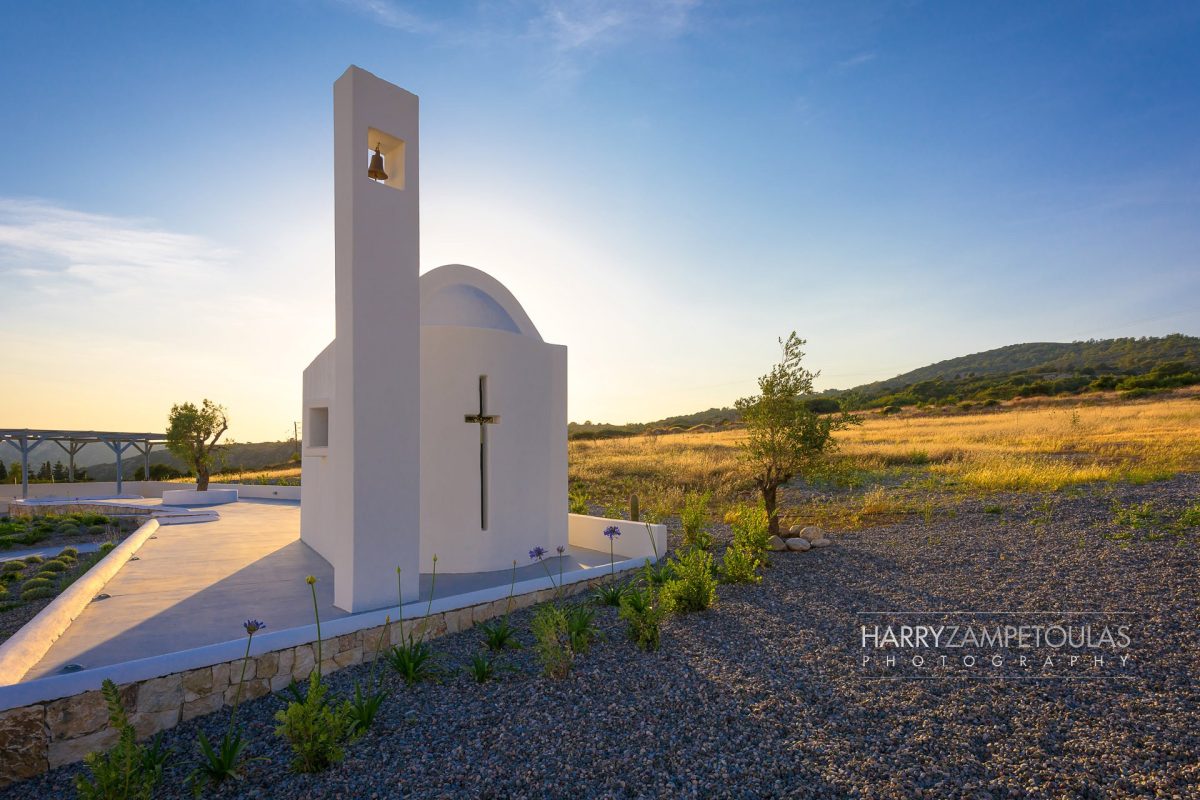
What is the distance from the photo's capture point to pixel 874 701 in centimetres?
445

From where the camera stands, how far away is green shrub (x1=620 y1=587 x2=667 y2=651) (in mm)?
5574

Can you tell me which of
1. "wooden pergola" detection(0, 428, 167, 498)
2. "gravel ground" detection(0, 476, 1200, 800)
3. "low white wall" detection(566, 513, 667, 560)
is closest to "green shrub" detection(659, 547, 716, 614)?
"gravel ground" detection(0, 476, 1200, 800)

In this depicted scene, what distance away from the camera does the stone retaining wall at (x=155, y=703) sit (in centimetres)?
382

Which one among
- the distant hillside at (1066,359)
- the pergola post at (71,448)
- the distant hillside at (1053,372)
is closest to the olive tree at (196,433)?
the pergola post at (71,448)

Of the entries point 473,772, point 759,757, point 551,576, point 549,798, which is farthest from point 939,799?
point 551,576

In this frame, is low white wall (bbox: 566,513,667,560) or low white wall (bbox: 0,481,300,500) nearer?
low white wall (bbox: 566,513,667,560)

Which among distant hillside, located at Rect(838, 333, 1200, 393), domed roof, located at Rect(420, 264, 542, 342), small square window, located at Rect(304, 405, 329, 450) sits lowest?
small square window, located at Rect(304, 405, 329, 450)

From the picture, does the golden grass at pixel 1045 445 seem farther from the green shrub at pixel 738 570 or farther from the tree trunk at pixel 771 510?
the green shrub at pixel 738 570

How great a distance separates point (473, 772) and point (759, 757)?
175 centimetres

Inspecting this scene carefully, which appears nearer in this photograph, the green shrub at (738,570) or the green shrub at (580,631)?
the green shrub at (580,631)

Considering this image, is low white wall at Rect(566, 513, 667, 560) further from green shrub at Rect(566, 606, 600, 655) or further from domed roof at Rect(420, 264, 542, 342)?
domed roof at Rect(420, 264, 542, 342)

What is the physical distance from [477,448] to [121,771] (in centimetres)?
464

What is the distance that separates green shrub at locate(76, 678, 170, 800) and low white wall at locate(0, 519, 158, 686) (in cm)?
112

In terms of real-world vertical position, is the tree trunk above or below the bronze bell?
below
